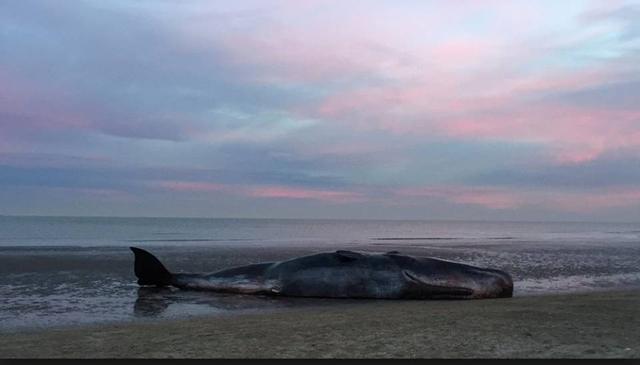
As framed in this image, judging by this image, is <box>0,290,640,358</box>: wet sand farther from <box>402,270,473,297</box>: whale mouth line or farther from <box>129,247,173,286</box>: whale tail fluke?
<box>129,247,173,286</box>: whale tail fluke

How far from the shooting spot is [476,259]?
26.8 meters

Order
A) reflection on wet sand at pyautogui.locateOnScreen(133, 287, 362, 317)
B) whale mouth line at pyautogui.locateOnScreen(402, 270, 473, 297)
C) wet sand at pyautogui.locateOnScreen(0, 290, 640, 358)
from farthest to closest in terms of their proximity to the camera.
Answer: whale mouth line at pyautogui.locateOnScreen(402, 270, 473, 297), reflection on wet sand at pyautogui.locateOnScreen(133, 287, 362, 317), wet sand at pyautogui.locateOnScreen(0, 290, 640, 358)

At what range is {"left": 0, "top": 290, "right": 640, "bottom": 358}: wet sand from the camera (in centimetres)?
653

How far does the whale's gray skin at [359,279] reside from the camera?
48.4ft

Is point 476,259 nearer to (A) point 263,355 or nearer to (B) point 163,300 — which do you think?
(B) point 163,300

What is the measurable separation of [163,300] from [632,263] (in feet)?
71.0

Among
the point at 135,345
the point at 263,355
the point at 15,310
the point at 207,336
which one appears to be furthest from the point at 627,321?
the point at 15,310

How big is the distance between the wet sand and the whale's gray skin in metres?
4.51

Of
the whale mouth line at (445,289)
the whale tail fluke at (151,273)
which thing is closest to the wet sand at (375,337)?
the whale mouth line at (445,289)

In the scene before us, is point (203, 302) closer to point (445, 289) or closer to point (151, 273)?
point (151, 273)

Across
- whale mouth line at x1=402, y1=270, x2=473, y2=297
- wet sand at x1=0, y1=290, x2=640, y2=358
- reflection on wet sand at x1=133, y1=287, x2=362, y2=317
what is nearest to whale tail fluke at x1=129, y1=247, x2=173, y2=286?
reflection on wet sand at x1=133, y1=287, x2=362, y2=317

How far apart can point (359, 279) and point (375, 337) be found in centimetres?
753

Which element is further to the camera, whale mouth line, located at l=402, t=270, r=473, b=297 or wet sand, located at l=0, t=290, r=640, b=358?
whale mouth line, located at l=402, t=270, r=473, b=297

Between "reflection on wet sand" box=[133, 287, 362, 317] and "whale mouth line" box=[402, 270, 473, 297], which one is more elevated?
"whale mouth line" box=[402, 270, 473, 297]
